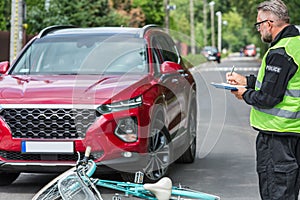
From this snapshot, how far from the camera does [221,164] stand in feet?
34.7

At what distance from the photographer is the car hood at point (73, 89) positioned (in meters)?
7.96

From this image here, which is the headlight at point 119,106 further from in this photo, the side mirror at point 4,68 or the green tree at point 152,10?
the green tree at point 152,10

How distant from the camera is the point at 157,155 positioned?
27.6ft

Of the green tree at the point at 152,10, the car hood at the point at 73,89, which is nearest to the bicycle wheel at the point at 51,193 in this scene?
the car hood at the point at 73,89

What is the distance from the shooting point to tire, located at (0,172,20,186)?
880 centimetres

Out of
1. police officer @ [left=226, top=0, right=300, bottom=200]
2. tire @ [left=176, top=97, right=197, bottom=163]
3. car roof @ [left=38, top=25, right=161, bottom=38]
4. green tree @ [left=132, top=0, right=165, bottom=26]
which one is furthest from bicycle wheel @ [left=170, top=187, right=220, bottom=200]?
green tree @ [left=132, top=0, right=165, bottom=26]

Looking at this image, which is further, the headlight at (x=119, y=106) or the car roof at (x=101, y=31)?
the car roof at (x=101, y=31)

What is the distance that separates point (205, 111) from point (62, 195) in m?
11.1

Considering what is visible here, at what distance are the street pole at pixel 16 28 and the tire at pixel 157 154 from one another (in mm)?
10067

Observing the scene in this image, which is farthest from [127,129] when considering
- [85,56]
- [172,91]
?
[85,56]

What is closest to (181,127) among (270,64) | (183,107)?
(183,107)

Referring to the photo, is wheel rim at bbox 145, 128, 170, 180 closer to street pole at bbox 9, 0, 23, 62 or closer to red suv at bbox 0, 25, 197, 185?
red suv at bbox 0, 25, 197, 185

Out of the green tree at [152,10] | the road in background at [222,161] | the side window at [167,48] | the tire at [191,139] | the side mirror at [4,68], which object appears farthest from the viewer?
the green tree at [152,10]

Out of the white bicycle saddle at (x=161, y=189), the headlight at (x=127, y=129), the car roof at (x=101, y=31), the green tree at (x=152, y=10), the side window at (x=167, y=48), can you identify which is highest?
the car roof at (x=101, y=31)
